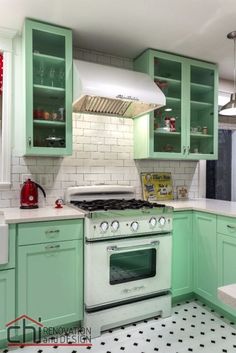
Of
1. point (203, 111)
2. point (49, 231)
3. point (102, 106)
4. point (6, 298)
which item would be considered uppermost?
point (203, 111)

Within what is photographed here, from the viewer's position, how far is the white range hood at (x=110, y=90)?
7.26 feet

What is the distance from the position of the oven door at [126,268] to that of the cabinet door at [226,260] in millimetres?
438

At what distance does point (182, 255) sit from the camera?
8.39 feet

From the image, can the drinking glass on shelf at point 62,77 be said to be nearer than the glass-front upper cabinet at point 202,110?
Yes

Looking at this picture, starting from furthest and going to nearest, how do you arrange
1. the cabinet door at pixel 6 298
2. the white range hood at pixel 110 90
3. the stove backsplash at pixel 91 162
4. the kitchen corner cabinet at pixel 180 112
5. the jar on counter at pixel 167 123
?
1. the jar on counter at pixel 167 123
2. the kitchen corner cabinet at pixel 180 112
3. the stove backsplash at pixel 91 162
4. the white range hood at pixel 110 90
5. the cabinet door at pixel 6 298

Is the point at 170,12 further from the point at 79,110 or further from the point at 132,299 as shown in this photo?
the point at 132,299

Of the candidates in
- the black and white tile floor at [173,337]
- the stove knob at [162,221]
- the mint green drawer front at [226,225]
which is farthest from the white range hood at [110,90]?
the black and white tile floor at [173,337]

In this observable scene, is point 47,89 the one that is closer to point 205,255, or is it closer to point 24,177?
point 24,177

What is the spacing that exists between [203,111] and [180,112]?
455 millimetres

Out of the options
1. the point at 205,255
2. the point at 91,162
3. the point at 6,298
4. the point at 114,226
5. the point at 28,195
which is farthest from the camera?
the point at 91,162

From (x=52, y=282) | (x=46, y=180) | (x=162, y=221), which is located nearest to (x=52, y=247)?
(x=52, y=282)

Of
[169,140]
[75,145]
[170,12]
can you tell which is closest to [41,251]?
[75,145]

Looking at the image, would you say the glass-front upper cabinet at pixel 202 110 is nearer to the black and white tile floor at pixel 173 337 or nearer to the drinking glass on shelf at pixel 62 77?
the drinking glass on shelf at pixel 62 77

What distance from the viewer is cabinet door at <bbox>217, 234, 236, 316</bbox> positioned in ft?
7.16
